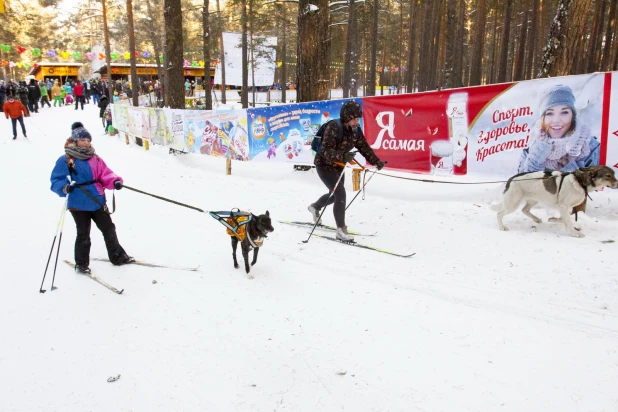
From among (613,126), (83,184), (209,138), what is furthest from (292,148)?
(613,126)

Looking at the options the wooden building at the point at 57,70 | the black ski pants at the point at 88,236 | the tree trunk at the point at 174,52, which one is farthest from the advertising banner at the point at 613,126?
the wooden building at the point at 57,70

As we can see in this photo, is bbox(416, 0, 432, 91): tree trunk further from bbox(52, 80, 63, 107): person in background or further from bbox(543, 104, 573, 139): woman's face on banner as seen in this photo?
bbox(52, 80, 63, 107): person in background

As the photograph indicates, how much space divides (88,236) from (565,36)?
7.79 m

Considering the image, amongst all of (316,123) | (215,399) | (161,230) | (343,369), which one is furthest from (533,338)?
(316,123)

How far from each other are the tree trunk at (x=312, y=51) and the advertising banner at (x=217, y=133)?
1.86m

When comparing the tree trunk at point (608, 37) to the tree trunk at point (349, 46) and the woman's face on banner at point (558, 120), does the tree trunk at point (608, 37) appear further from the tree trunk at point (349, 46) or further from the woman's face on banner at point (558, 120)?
the woman's face on banner at point (558, 120)

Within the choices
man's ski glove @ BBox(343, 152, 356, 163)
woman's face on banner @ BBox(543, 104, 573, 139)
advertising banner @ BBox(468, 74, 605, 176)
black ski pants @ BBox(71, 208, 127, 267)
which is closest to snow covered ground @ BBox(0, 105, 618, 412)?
black ski pants @ BBox(71, 208, 127, 267)

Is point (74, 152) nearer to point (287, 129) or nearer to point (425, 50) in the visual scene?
point (287, 129)

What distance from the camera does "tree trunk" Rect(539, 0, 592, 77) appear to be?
22.3 feet

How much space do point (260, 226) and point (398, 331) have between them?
71.5 inches

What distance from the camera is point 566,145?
571 centimetres

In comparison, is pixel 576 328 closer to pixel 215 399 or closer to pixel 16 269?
pixel 215 399

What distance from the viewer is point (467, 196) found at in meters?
6.95

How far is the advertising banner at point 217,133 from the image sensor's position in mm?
10422
